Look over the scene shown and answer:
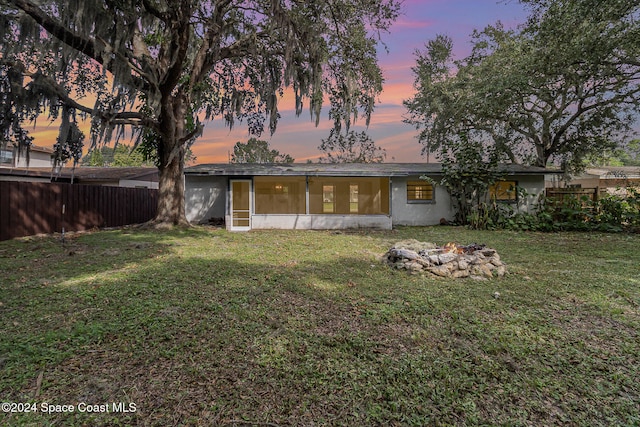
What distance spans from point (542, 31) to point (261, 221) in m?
11.3

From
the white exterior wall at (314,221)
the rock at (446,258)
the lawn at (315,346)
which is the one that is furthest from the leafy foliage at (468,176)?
the rock at (446,258)

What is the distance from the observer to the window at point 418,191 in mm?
13703

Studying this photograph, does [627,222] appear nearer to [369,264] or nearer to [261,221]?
[369,264]

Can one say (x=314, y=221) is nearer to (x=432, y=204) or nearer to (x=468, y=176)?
(x=432, y=204)

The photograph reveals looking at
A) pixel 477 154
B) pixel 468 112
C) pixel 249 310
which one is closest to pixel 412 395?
pixel 249 310

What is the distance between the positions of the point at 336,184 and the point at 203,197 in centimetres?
672

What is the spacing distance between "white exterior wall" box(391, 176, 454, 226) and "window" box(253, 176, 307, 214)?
194 inches

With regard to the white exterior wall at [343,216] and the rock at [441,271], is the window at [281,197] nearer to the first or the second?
the white exterior wall at [343,216]

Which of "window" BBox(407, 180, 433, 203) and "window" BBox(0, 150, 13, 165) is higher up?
"window" BBox(0, 150, 13, 165)

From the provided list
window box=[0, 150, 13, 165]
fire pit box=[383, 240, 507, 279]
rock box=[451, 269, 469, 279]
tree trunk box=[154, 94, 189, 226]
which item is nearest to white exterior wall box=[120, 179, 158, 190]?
tree trunk box=[154, 94, 189, 226]

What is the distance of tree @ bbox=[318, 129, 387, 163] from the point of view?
109ft

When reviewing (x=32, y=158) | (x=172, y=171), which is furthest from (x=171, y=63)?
(x=32, y=158)

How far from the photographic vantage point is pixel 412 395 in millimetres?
2248

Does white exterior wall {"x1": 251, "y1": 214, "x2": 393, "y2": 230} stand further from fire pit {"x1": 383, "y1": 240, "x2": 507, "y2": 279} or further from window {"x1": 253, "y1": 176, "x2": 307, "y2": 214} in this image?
fire pit {"x1": 383, "y1": 240, "x2": 507, "y2": 279}
